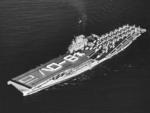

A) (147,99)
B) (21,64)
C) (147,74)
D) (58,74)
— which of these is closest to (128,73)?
(147,74)

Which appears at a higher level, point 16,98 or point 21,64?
point 21,64

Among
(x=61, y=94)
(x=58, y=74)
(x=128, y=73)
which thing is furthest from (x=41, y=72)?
(x=128, y=73)

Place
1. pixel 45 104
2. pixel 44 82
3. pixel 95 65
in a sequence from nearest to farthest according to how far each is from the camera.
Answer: pixel 45 104 → pixel 44 82 → pixel 95 65

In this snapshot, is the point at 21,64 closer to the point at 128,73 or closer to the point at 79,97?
the point at 79,97

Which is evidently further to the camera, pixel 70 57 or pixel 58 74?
pixel 70 57

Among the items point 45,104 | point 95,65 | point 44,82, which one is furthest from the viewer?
point 95,65

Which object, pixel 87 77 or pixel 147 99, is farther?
pixel 87 77

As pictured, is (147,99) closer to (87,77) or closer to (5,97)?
(87,77)

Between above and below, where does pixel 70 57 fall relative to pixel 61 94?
Answer: above

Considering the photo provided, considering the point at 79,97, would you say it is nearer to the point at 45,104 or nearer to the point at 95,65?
the point at 45,104
